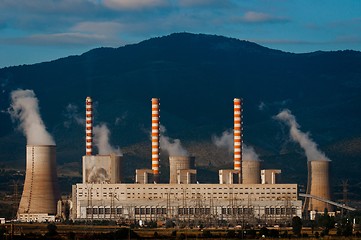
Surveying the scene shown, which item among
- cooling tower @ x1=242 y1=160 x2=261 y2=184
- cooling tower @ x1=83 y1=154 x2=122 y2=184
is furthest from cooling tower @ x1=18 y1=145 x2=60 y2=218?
cooling tower @ x1=242 y1=160 x2=261 y2=184

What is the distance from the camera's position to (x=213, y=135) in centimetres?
17812

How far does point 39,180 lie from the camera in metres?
86.1

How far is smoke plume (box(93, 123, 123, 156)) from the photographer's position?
128 metres

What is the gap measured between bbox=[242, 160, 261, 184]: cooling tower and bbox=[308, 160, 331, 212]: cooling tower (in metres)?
4.92

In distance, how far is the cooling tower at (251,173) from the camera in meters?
95.9

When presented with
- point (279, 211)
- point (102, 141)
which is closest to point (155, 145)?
point (279, 211)

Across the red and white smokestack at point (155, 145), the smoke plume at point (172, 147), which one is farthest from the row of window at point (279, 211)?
→ the smoke plume at point (172, 147)

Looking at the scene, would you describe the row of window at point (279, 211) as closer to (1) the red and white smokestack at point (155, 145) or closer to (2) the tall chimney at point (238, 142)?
(2) the tall chimney at point (238, 142)

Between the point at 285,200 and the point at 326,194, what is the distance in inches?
134

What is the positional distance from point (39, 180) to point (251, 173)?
19615 millimetres

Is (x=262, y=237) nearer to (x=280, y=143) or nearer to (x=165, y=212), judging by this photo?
(x=165, y=212)

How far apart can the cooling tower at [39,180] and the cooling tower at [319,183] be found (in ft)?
69.3

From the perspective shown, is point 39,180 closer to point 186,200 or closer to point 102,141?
point 186,200

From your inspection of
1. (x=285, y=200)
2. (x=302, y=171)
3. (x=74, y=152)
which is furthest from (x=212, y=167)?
(x=285, y=200)
